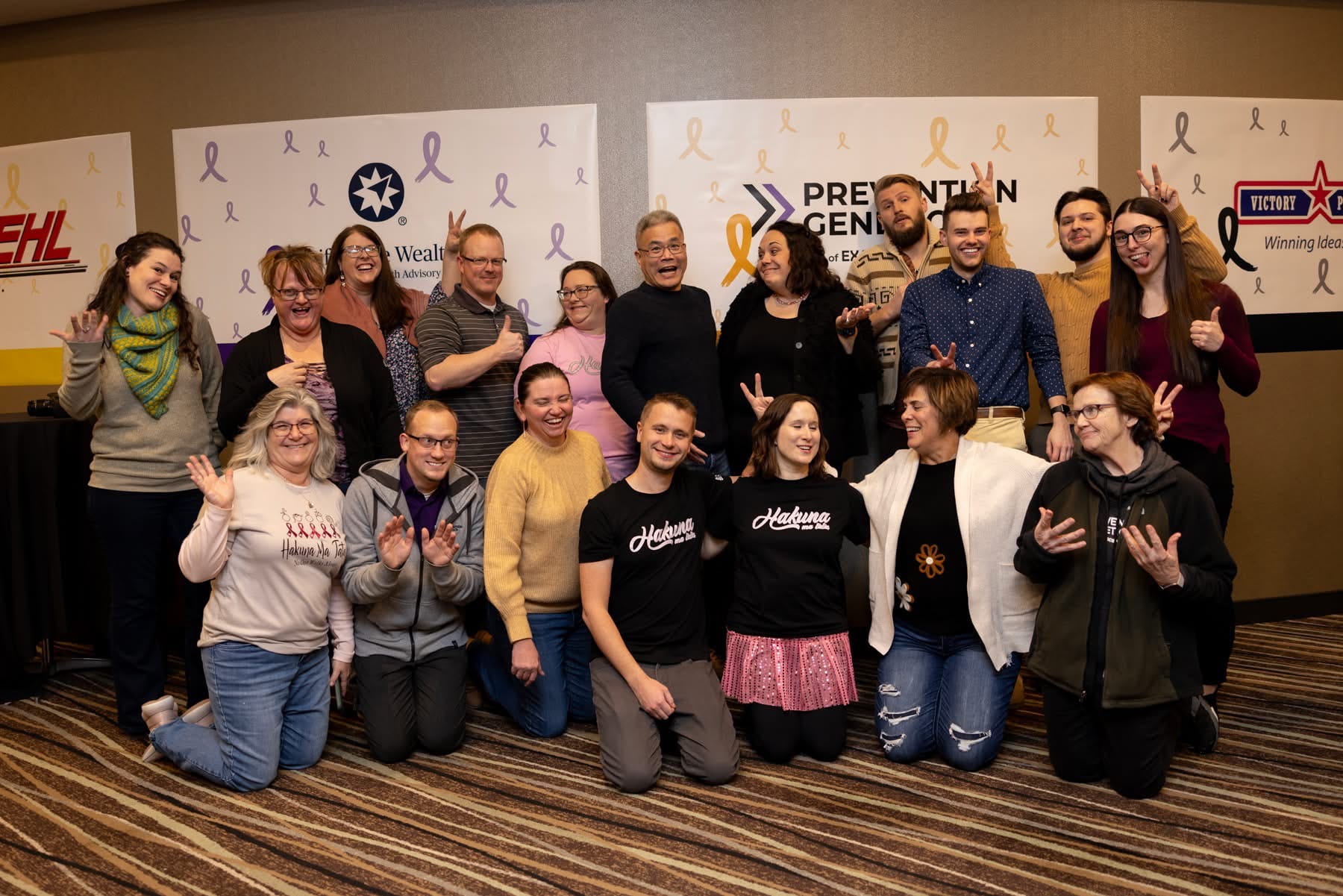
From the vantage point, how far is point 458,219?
4.27 m

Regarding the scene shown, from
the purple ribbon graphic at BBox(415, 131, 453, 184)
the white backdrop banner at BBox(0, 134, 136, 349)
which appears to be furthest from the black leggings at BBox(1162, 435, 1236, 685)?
the white backdrop banner at BBox(0, 134, 136, 349)

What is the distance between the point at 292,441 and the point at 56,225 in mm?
2606

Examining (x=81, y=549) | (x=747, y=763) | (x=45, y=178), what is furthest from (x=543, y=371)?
(x=45, y=178)

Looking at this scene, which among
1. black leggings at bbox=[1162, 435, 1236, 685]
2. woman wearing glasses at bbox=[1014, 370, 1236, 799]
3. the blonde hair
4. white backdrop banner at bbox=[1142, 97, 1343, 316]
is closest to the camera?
woman wearing glasses at bbox=[1014, 370, 1236, 799]

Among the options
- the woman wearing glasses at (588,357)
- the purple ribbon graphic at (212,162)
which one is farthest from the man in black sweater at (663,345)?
the purple ribbon graphic at (212,162)

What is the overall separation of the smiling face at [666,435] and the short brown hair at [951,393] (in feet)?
2.21

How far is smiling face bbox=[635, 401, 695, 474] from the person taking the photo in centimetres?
298

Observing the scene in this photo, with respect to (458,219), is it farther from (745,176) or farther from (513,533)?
(513,533)

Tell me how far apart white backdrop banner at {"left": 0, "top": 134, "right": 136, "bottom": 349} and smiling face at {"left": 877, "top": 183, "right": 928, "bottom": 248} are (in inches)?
129

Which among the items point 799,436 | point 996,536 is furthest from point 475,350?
point 996,536

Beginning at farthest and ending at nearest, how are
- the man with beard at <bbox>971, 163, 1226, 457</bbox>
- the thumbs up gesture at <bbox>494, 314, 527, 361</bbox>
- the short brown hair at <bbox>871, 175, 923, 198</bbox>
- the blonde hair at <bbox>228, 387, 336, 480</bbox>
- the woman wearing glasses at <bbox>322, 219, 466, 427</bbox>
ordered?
the short brown hair at <bbox>871, 175, 923, 198</bbox> < the woman wearing glasses at <bbox>322, 219, 466, 427</bbox> < the man with beard at <bbox>971, 163, 1226, 457</bbox> < the thumbs up gesture at <bbox>494, 314, 527, 361</bbox> < the blonde hair at <bbox>228, 387, 336, 480</bbox>

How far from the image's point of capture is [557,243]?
4.32 m

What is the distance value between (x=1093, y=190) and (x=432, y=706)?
2.79 m

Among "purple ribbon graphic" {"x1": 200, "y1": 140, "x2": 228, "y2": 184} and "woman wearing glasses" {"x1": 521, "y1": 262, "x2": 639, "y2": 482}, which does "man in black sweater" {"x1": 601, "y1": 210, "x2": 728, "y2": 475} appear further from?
"purple ribbon graphic" {"x1": 200, "y1": 140, "x2": 228, "y2": 184}
